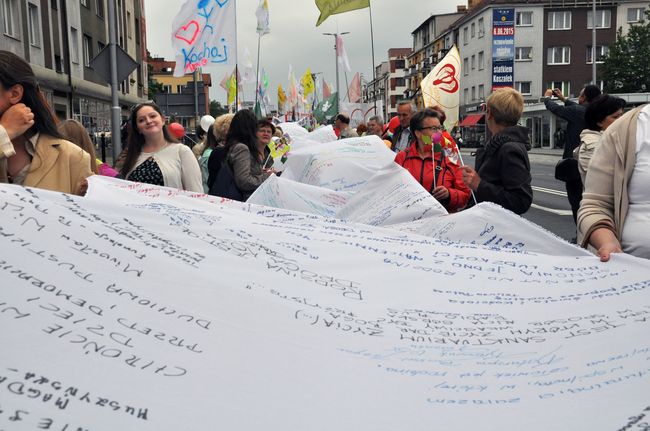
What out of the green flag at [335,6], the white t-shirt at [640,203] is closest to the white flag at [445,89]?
the green flag at [335,6]

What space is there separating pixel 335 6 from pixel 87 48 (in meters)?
21.5

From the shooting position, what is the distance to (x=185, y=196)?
7.66ft

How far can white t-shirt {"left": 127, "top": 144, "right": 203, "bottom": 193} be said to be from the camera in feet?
13.7

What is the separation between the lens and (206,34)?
35.9 ft

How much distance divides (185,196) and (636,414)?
1.55 meters

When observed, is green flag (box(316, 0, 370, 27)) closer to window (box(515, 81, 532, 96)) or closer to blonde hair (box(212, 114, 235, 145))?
blonde hair (box(212, 114, 235, 145))

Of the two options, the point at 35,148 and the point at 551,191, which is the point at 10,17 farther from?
the point at 35,148

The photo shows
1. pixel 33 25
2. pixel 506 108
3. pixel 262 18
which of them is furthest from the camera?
pixel 262 18

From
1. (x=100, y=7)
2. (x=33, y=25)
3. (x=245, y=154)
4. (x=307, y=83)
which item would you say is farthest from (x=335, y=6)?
(x=307, y=83)

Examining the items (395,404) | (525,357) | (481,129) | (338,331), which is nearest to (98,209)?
(338,331)

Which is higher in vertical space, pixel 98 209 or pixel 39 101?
pixel 39 101

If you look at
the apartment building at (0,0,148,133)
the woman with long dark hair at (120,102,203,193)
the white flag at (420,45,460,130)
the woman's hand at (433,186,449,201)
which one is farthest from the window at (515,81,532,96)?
the woman with long dark hair at (120,102,203,193)

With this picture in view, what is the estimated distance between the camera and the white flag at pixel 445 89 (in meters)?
10.2

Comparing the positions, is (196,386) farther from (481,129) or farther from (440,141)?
(481,129)
